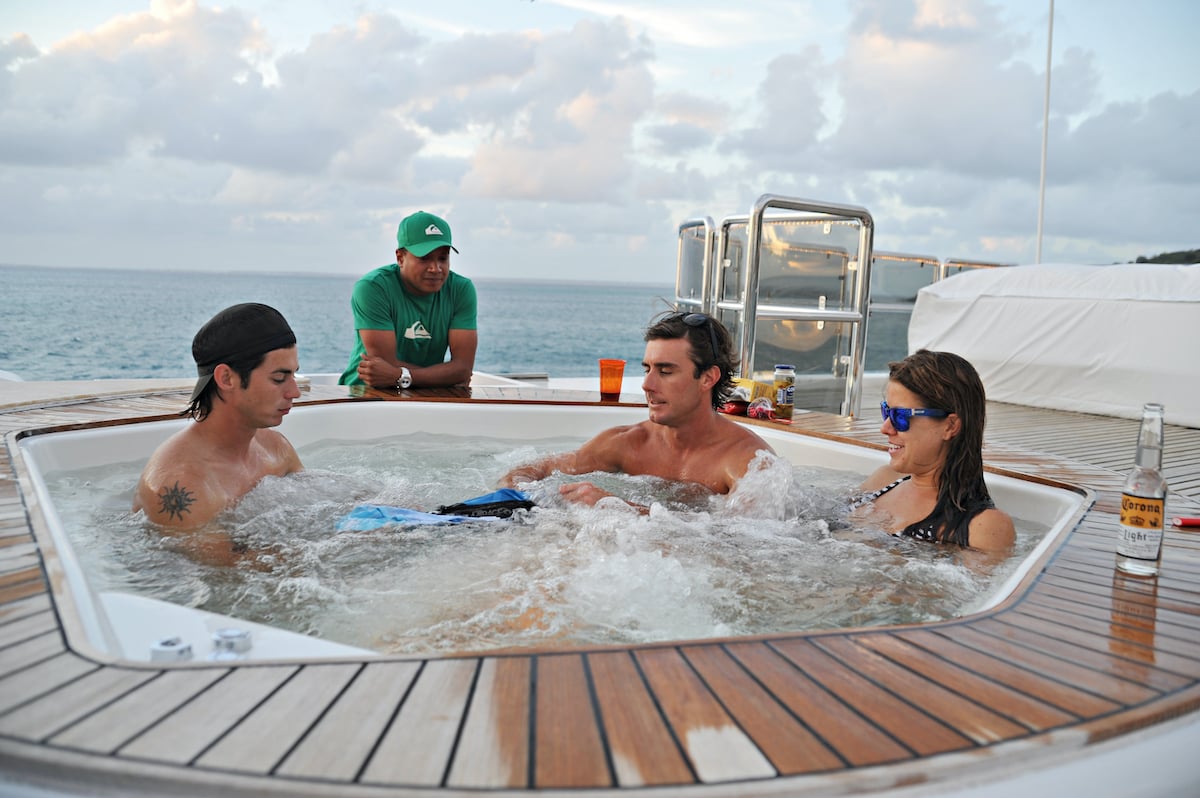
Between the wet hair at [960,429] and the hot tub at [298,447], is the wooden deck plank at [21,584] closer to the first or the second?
the hot tub at [298,447]

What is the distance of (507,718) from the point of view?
1.09 metres

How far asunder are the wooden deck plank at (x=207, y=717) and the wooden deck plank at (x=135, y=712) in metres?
0.02

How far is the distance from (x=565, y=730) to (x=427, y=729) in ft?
0.58

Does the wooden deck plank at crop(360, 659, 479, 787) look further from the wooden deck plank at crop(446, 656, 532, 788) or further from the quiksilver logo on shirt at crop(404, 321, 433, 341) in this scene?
the quiksilver logo on shirt at crop(404, 321, 433, 341)

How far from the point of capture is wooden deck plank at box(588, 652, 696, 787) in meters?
0.98

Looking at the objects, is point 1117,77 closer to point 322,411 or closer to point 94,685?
point 322,411

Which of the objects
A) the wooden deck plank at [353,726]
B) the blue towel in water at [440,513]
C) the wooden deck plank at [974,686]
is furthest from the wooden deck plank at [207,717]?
the blue towel in water at [440,513]


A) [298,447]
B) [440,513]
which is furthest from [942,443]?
[298,447]

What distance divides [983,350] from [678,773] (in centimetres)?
734

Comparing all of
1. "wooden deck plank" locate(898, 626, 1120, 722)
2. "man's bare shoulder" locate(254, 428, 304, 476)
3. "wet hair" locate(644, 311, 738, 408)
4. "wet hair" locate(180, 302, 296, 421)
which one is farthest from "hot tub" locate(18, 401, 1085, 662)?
"wet hair" locate(644, 311, 738, 408)

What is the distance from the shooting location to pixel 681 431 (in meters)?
3.34

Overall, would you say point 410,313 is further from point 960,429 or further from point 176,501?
point 960,429

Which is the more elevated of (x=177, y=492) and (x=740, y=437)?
(x=740, y=437)

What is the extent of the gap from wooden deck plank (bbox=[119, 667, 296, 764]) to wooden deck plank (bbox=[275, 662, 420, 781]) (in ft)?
0.35
